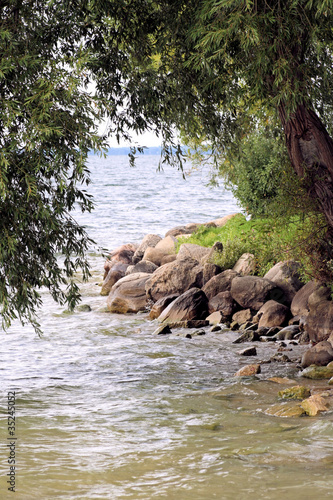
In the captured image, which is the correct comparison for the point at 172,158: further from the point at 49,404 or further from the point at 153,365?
the point at 49,404

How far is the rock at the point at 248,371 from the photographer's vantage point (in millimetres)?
10062

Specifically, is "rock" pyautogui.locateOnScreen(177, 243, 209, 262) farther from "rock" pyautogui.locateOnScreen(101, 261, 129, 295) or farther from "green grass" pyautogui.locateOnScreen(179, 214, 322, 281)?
"rock" pyautogui.locateOnScreen(101, 261, 129, 295)

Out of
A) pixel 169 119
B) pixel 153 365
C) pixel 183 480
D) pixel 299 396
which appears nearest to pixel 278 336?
pixel 153 365

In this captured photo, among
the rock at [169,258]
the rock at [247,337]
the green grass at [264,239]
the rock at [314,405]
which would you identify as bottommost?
the rock at [247,337]

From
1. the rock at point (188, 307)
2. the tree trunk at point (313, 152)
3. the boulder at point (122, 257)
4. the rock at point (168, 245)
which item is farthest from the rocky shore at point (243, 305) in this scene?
the tree trunk at point (313, 152)

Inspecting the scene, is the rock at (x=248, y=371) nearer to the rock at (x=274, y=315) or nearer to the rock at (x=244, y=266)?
the rock at (x=274, y=315)

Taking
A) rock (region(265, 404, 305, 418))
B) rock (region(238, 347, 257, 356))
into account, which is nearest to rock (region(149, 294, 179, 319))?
rock (region(238, 347, 257, 356))

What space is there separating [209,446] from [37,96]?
4633mm

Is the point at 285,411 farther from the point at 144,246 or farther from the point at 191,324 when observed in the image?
the point at 144,246

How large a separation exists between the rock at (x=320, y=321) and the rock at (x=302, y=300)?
170 centimetres

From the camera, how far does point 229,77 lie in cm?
1055

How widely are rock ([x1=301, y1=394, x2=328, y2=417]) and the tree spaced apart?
3.76 m

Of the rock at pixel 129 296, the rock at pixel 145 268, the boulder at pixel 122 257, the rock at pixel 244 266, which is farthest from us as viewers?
the boulder at pixel 122 257

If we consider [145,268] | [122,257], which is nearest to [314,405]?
[145,268]
